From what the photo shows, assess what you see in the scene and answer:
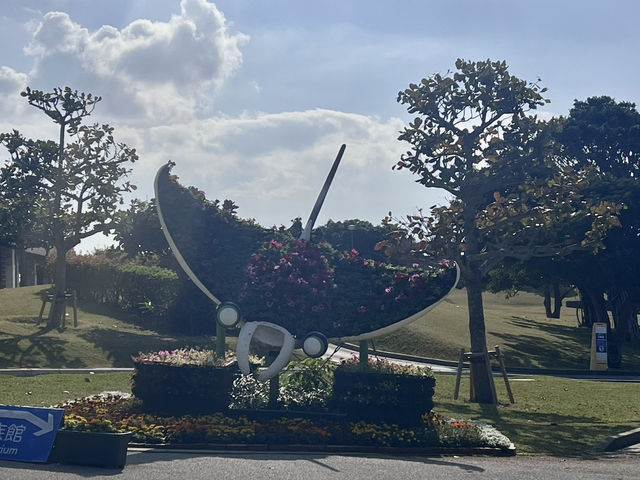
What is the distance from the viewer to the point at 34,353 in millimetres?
28047

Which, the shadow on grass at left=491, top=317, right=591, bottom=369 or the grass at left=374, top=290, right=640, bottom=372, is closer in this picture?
the shadow on grass at left=491, top=317, right=591, bottom=369

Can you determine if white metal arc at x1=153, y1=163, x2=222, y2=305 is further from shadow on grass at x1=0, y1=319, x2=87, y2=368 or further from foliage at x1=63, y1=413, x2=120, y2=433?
shadow on grass at x1=0, y1=319, x2=87, y2=368

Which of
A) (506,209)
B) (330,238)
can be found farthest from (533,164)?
(330,238)

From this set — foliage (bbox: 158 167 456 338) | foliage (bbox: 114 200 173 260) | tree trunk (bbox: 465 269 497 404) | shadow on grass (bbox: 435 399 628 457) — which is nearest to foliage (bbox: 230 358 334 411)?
foliage (bbox: 158 167 456 338)

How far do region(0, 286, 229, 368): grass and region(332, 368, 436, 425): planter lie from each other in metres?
14.9

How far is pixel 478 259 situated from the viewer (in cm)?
2255

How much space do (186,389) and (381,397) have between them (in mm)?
3884

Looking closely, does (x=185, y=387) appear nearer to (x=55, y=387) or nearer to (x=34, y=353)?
(x=55, y=387)

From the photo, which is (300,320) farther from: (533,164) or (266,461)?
(533,164)

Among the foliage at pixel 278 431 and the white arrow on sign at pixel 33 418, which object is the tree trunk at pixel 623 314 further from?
the white arrow on sign at pixel 33 418

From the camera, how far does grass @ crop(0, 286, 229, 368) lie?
27.8 m

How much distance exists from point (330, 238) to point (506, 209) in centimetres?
7162

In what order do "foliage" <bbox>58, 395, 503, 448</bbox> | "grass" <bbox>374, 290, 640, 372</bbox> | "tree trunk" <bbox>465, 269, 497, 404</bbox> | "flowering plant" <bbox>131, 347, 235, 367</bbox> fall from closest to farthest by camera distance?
"foliage" <bbox>58, 395, 503, 448</bbox>, "flowering plant" <bbox>131, 347, 235, 367</bbox>, "tree trunk" <bbox>465, 269, 497, 404</bbox>, "grass" <bbox>374, 290, 640, 372</bbox>

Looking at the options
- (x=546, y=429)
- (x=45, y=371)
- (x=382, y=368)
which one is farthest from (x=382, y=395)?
(x=45, y=371)
